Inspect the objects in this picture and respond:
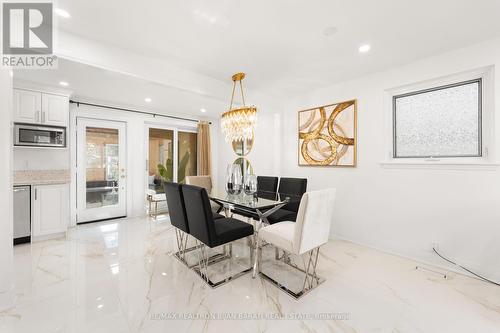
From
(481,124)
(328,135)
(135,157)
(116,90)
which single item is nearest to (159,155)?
(135,157)

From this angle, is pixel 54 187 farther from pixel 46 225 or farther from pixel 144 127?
pixel 144 127

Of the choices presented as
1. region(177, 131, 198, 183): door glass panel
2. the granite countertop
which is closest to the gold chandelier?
region(177, 131, 198, 183): door glass panel

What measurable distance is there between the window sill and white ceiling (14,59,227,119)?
296cm

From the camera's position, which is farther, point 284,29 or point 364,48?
point 364,48

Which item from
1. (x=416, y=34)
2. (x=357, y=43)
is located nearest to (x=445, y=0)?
(x=416, y=34)

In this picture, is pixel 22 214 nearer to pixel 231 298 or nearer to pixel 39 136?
pixel 39 136

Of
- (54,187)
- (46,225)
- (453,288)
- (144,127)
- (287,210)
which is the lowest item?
(453,288)

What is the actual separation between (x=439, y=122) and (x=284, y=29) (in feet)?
7.14

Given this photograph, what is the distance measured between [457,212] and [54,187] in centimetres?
540

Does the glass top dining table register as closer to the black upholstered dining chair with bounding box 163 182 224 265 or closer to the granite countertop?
the black upholstered dining chair with bounding box 163 182 224 265

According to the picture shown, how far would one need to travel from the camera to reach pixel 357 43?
2371 mm

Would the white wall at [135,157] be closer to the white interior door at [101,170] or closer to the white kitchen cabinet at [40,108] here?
the white interior door at [101,170]

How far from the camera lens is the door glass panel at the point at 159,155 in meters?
4.93

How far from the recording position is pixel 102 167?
4.34 metres
